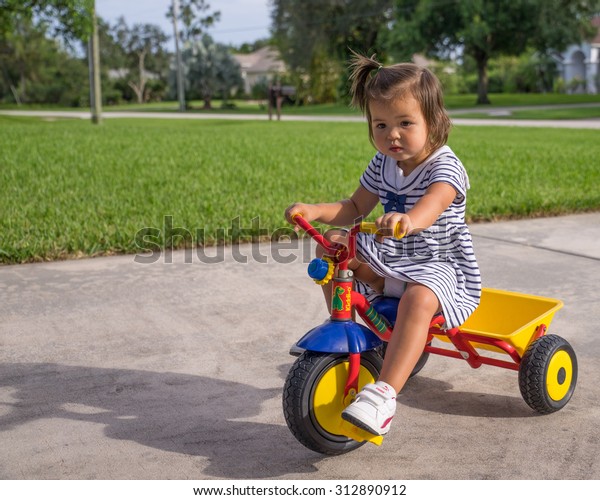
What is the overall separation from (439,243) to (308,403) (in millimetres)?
724

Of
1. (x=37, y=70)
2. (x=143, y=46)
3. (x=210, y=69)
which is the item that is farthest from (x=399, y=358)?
(x=143, y=46)

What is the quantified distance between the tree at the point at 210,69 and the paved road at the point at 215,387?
48.0 m

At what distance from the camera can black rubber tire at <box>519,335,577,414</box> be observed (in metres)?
2.86

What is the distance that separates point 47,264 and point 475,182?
4430mm

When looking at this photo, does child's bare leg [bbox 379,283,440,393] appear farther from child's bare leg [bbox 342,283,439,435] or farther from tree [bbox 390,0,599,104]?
tree [bbox 390,0,599,104]

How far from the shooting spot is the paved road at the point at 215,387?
8.31ft

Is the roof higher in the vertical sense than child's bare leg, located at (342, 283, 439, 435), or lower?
higher

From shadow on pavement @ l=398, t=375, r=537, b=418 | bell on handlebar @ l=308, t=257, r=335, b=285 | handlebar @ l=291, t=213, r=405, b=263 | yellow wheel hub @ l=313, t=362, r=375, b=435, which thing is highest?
handlebar @ l=291, t=213, r=405, b=263

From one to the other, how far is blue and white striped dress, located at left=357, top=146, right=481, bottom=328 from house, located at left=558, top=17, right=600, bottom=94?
48.0m

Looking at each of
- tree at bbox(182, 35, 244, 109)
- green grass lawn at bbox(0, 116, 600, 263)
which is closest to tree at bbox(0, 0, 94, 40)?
green grass lawn at bbox(0, 116, 600, 263)

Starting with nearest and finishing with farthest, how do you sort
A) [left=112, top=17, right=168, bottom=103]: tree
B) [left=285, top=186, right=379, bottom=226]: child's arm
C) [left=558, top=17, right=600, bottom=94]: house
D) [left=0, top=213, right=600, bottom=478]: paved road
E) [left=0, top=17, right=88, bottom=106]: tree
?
[left=0, top=213, right=600, bottom=478]: paved road → [left=285, top=186, right=379, bottom=226]: child's arm → [left=558, top=17, right=600, bottom=94]: house → [left=0, top=17, right=88, bottom=106]: tree → [left=112, top=17, right=168, bottom=103]: tree

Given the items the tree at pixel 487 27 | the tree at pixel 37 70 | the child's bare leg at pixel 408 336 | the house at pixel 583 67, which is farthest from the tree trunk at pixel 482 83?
the child's bare leg at pixel 408 336

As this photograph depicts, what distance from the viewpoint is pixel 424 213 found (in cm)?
255

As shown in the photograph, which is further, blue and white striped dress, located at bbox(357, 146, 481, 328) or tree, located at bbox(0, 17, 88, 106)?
tree, located at bbox(0, 17, 88, 106)
